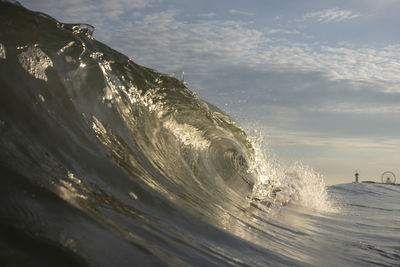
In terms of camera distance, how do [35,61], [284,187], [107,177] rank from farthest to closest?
[284,187]
[35,61]
[107,177]

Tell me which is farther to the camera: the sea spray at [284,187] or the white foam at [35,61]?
the sea spray at [284,187]

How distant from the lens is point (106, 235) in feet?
5.30

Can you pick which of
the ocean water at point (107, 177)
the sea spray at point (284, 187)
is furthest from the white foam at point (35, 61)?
the sea spray at point (284, 187)

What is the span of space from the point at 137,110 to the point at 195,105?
4.98 feet

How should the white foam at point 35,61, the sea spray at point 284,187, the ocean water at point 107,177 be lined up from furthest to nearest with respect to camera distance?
1. the sea spray at point 284,187
2. the white foam at point 35,61
3. the ocean water at point 107,177

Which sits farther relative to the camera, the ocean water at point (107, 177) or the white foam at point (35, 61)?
the white foam at point (35, 61)

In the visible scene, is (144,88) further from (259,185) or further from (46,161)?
(259,185)

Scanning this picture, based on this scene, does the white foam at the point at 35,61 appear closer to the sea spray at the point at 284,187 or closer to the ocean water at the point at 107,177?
the ocean water at the point at 107,177

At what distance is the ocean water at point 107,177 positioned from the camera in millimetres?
1535

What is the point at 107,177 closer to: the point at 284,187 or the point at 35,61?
the point at 35,61

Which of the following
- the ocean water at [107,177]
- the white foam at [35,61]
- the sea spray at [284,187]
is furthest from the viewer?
the sea spray at [284,187]

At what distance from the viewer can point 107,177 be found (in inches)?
97.7

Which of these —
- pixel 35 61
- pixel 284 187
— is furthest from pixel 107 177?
pixel 284 187

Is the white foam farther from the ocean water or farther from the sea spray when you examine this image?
the sea spray
